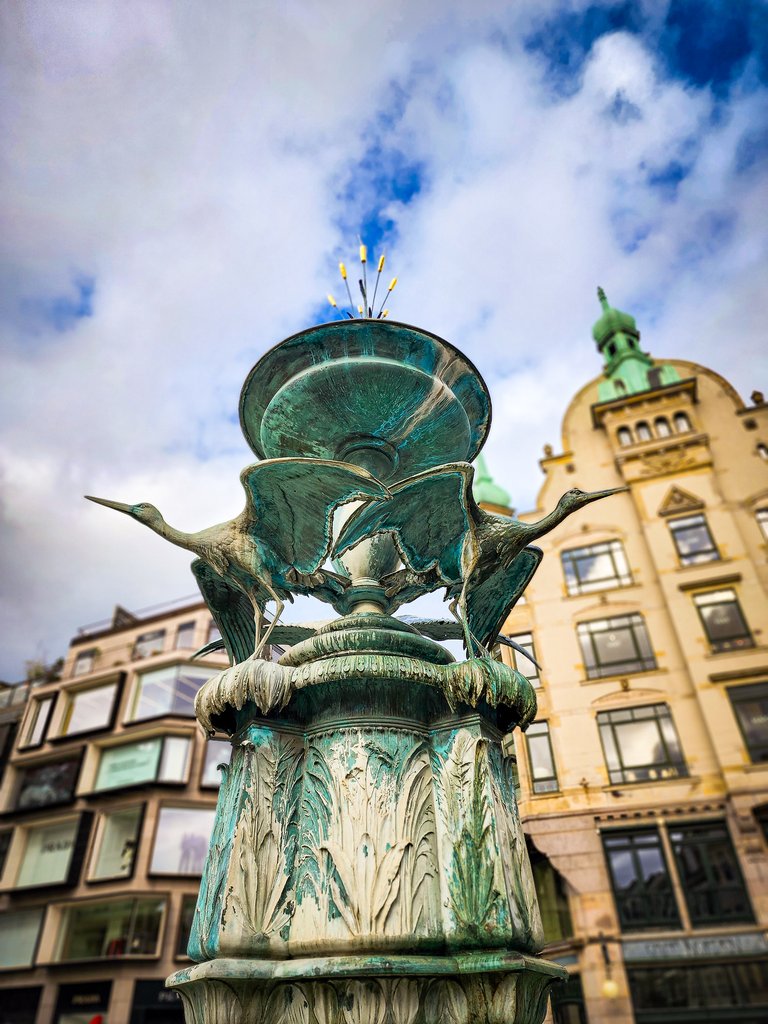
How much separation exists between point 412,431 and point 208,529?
166 cm

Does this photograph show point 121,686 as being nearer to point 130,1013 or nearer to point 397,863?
point 130,1013

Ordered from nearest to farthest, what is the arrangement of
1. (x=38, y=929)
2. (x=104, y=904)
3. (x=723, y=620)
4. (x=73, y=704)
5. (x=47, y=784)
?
(x=723, y=620) < (x=104, y=904) < (x=38, y=929) < (x=47, y=784) < (x=73, y=704)

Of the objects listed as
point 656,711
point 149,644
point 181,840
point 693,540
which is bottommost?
point 181,840

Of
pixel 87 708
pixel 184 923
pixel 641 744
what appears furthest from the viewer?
pixel 87 708

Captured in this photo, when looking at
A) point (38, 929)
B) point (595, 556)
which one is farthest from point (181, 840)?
point (595, 556)

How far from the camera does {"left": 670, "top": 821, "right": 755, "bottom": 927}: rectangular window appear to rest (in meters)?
15.0

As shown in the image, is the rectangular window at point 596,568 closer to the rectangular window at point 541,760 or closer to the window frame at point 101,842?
the rectangular window at point 541,760

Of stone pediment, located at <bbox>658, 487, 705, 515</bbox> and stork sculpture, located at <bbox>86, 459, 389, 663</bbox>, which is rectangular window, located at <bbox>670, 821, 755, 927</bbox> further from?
stork sculpture, located at <bbox>86, 459, 389, 663</bbox>

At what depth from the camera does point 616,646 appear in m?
19.2

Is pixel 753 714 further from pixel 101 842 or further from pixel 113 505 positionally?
pixel 101 842

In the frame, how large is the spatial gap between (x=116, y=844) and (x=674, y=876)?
1844 cm

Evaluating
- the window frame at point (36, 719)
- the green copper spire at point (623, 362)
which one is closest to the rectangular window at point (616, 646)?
the green copper spire at point (623, 362)

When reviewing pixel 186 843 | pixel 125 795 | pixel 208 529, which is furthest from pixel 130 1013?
pixel 208 529

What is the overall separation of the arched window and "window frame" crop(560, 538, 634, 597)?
4.50 meters
